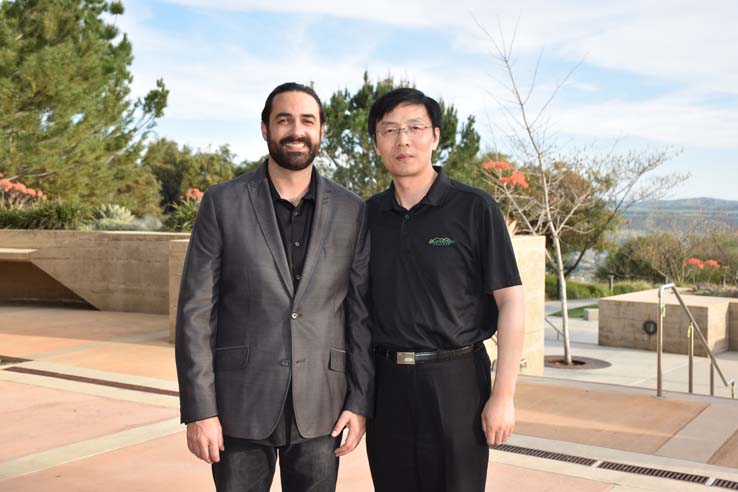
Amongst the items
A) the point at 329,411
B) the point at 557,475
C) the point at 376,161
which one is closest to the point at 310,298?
the point at 329,411

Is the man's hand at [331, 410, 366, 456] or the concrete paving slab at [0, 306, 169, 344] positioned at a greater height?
the man's hand at [331, 410, 366, 456]

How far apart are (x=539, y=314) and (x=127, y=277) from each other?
6326mm

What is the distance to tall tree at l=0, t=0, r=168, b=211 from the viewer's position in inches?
996

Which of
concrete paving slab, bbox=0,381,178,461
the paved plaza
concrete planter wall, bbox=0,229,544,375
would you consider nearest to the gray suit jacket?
the paved plaza

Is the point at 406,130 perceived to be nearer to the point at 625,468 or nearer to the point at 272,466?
the point at 272,466

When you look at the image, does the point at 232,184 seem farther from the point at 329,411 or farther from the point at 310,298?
the point at 329,411

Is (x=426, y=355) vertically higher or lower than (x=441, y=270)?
lower

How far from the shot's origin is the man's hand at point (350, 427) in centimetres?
277

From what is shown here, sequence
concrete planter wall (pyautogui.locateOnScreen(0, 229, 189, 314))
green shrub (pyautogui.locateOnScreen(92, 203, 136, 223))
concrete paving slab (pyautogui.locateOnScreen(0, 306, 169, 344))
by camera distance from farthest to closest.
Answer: green shrub (pyautogui.locateOnScreen(92, 203, 136, 223))
concrete planter wall (pyautogui.locateOnScreen(0, 229, 189, 314))
concrete paving slab (pyautogui.locateOnScreen(0, 306, 169, 344))

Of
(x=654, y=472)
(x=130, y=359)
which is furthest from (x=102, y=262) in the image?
(x=654, y=472)

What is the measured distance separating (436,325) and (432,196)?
45cm

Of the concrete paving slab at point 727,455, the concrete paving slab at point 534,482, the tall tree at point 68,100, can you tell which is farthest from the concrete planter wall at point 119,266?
the tall tree at point 68,100

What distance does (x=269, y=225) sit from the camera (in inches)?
107

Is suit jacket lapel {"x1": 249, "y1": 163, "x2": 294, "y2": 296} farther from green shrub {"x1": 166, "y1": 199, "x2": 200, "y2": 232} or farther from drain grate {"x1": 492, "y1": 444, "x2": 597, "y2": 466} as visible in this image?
green shrub {"x1": 166, "y1": 199, "x2": 200, "y2": 232}
